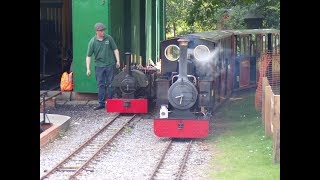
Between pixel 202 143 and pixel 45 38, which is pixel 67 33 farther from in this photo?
pixel 202 143

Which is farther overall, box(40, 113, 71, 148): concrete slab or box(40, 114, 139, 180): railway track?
box(40, 113, 71, 148): concrete slab

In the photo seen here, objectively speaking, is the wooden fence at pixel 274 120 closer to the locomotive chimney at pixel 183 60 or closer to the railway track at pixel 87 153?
the locomotive chimney at pixel 183 60

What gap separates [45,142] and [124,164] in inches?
73.9

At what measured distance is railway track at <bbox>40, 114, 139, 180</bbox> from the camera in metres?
8.70

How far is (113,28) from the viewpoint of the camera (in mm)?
16359

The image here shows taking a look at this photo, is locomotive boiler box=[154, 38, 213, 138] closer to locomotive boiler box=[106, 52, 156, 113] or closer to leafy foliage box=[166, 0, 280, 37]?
locomotive boiler box=[106, 52, 156, 113]

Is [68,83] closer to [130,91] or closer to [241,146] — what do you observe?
[130,91]

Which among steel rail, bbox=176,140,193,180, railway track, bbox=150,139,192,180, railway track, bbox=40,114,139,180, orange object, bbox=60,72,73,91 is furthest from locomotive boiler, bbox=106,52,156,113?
steel rail, bbox=176,140,193,180

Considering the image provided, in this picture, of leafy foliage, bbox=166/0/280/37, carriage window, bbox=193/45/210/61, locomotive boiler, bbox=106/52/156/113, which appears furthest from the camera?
leafy foliage, bbox=166/0/280/37

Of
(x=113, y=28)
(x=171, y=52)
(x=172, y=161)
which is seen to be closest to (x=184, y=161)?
Result: (x=172, y=161)

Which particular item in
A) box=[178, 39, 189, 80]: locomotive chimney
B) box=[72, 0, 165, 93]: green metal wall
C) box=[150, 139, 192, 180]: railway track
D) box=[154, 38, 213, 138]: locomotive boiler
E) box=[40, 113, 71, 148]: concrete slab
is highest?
box=[72, 0, 165, 93]: green metal wall

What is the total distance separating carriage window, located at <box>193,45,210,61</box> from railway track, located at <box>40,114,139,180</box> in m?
2.02

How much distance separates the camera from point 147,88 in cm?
1394

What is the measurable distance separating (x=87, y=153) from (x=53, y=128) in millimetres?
1344
